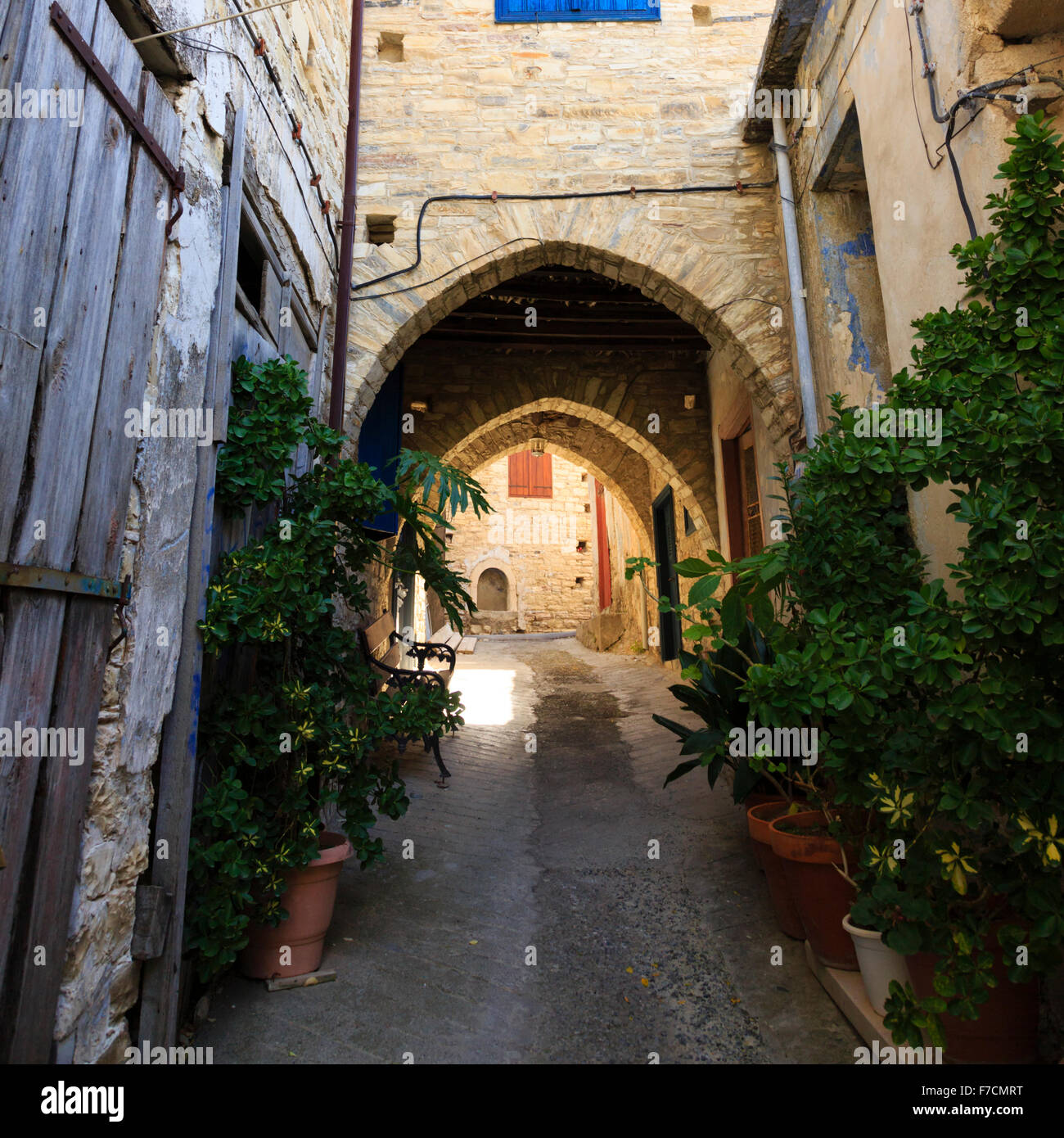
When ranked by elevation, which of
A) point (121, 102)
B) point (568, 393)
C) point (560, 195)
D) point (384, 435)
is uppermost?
point (560, 195)

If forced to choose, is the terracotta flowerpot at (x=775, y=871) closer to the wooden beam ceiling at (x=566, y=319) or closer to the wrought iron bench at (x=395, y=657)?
the wrought iron bench at (x=395, y=657)

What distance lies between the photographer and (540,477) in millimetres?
19203

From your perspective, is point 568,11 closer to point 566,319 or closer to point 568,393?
point 566,319

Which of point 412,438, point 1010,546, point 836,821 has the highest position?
point 412,438

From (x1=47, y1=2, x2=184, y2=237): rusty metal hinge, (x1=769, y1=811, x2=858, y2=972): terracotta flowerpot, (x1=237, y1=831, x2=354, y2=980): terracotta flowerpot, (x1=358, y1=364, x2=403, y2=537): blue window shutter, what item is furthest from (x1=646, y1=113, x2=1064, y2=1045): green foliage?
(x1=358, y1=364, x2=403, y2=537): blue window shutter

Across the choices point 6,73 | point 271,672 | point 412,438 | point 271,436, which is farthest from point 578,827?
point 412,438

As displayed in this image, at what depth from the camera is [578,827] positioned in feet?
13.8

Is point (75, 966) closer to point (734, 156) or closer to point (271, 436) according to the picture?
point (271, 436)

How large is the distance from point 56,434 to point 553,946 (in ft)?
8.13

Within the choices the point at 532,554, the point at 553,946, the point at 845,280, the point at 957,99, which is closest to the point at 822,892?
the point at 553,946

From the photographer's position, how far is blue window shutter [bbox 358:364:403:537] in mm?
5723

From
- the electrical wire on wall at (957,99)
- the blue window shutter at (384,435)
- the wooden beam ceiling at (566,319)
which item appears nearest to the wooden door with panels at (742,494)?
the wooden beam ceiling at (566,319)

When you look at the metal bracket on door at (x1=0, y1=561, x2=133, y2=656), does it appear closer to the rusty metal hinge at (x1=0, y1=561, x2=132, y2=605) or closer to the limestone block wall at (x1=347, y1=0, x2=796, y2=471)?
the rusty metal hinge at (x1=0, y1=561, x2=132, y2=605)
